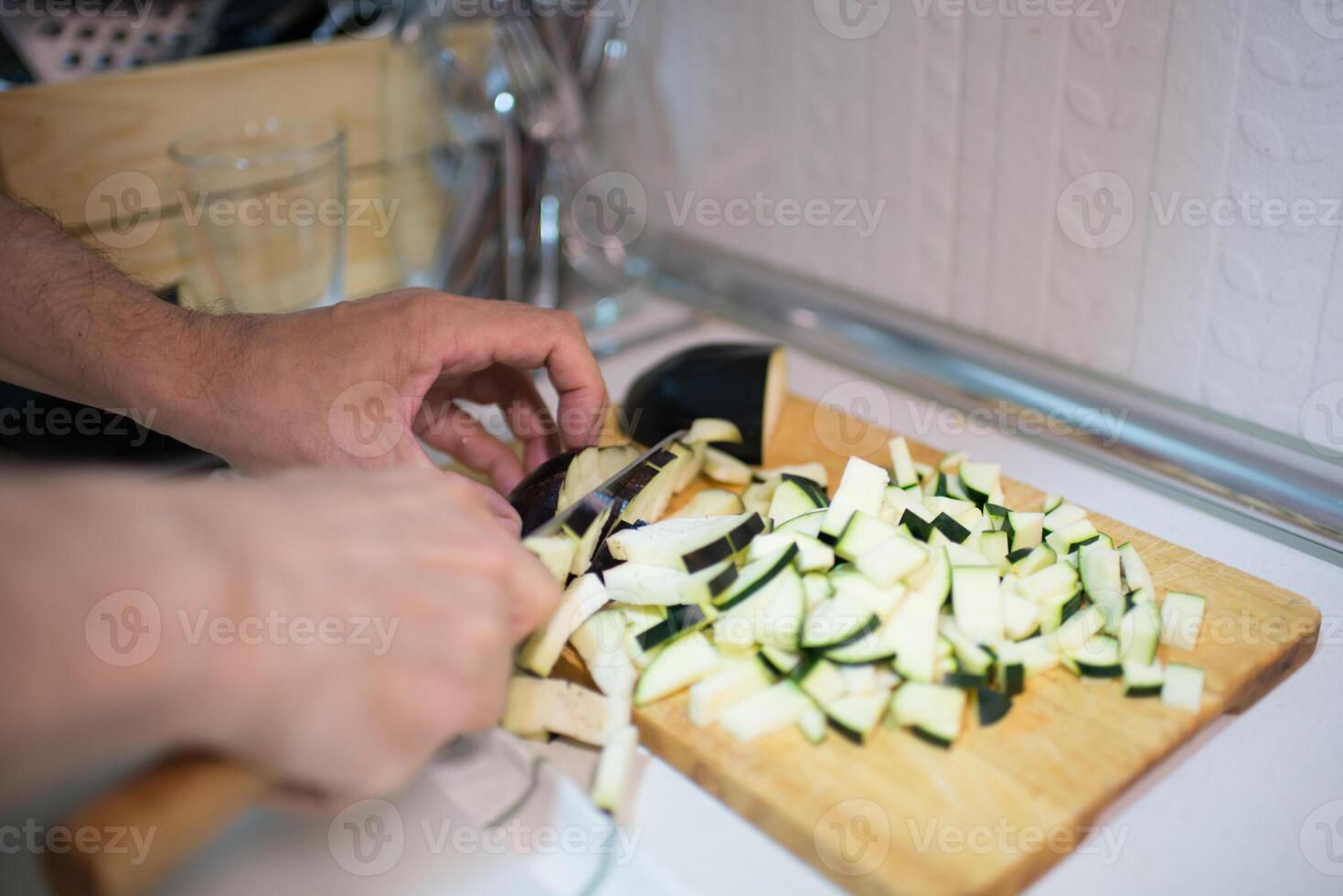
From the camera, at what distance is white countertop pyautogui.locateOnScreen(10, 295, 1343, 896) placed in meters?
0.76

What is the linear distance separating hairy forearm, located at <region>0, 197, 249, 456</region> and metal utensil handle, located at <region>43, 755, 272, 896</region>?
0.46 m

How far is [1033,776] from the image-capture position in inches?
31.4

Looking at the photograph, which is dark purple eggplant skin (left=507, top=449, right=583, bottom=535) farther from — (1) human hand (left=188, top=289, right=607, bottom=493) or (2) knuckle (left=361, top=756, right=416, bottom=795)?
(2) knuckle (left=361, top=756, right=416, bottom=795)

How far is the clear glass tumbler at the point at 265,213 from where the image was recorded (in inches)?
54.8

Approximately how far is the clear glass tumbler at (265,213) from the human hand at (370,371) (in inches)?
16.7

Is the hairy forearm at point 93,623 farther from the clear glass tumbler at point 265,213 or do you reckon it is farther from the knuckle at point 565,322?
the clear glass tumbler at point 265,213

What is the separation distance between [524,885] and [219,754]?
0.80 feet

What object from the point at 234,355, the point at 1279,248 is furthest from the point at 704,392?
the point at 1279,248

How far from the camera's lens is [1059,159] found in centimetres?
124
